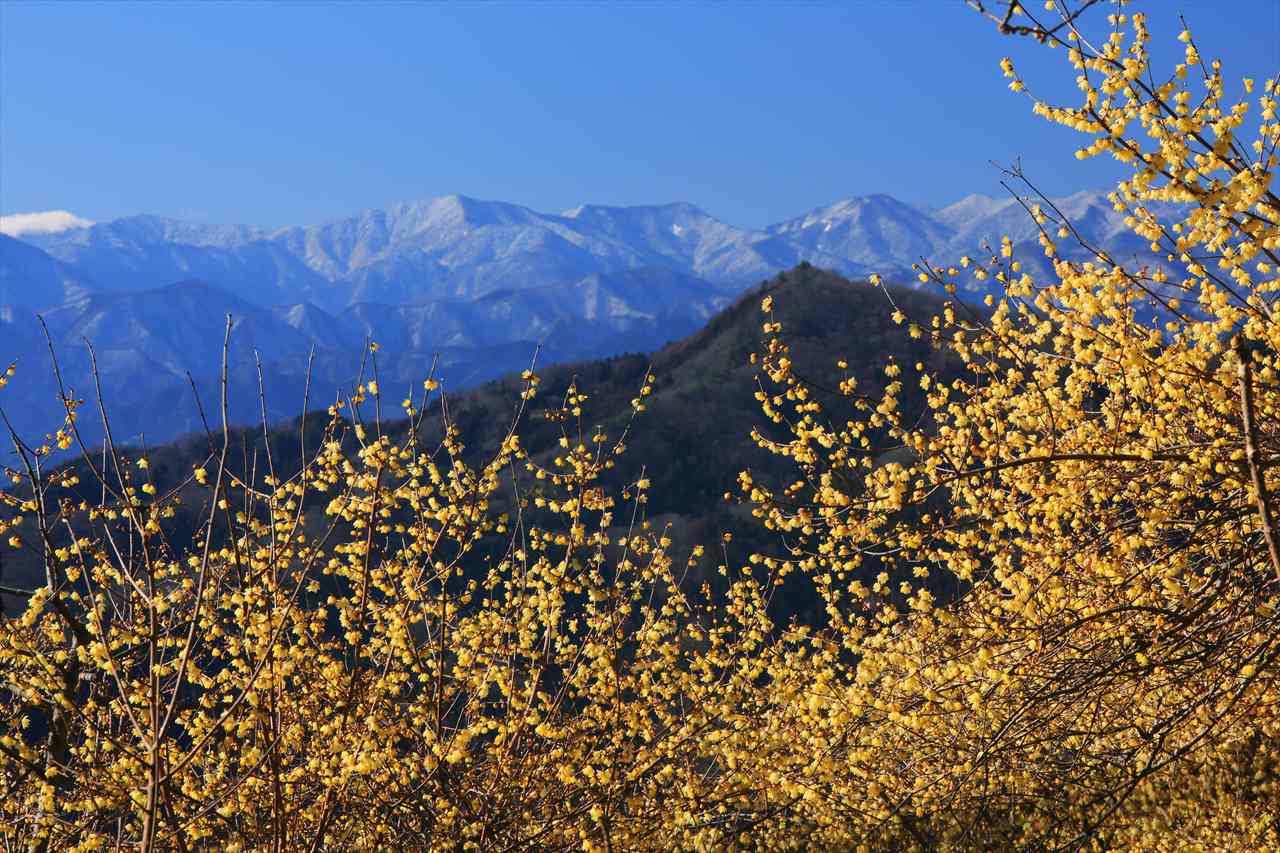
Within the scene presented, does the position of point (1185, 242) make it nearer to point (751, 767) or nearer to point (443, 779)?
point (751, 767)

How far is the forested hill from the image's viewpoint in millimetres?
48188

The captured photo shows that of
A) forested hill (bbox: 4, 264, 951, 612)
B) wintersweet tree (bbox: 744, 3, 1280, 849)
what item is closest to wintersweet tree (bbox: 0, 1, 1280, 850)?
wintersweet tree (bbox: 744, 3, 1280, 849)

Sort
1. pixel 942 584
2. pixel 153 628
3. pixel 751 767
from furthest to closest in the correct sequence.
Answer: pixel 942 584 → pixel 751 767 → pixel 153 628

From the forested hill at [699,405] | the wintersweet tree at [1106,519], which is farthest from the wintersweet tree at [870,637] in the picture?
the forested hill at [699,405]

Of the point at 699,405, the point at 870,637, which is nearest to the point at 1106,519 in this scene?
the point at 870,637

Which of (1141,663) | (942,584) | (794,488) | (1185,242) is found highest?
(1185,242)

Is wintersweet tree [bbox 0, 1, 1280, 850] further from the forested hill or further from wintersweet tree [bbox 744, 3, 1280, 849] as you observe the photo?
the forested hill

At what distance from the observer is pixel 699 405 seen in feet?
187

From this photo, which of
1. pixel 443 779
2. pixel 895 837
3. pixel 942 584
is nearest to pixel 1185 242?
pixel 443 779

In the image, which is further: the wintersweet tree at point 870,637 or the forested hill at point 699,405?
the forested hill at point 699,405

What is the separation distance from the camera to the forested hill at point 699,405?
4819cm

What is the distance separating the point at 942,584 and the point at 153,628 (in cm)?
3365

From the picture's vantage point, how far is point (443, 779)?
719 cm

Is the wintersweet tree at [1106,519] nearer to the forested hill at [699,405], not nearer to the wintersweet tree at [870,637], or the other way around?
the wintersweet tree at [870,637]
